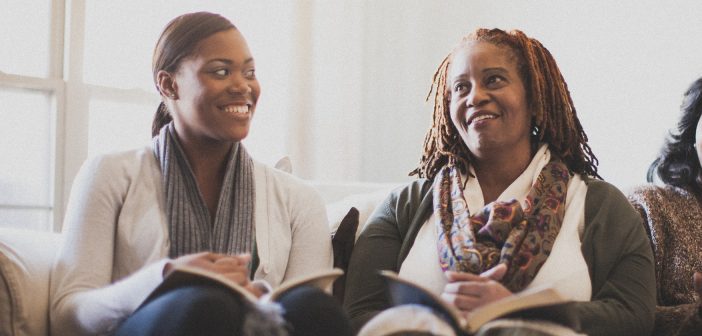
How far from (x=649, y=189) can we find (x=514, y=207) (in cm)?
50

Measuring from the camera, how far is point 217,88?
5.61 feet

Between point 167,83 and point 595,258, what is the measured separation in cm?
92

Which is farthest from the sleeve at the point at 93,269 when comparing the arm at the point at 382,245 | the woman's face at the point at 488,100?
the woman's face at the point at 488,100

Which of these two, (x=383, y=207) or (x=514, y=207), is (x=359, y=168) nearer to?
(x=383, y=207)

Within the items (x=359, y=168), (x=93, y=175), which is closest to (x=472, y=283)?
(x=93, y=175)

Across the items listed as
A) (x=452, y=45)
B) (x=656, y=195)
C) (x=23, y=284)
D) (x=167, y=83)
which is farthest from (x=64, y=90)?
(x=656, y=195)

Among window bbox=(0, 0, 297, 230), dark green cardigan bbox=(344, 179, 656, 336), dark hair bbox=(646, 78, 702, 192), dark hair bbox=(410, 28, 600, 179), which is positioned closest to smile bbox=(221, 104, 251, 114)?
dark green cardigan bbox=(344, 179, 656, 336)

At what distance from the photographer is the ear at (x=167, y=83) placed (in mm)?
1760

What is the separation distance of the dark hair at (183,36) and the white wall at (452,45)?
4.71ft

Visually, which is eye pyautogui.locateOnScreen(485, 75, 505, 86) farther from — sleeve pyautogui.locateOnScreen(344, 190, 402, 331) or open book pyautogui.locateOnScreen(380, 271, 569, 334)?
open book pyautogui.locateOnScreen(380, 271, 569, 334)

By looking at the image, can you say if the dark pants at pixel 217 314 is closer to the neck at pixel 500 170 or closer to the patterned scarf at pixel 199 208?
the patterned scarf at pixel 199 208

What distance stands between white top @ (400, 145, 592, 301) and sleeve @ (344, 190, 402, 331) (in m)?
0.05

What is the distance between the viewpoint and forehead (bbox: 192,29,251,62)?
1.72 m

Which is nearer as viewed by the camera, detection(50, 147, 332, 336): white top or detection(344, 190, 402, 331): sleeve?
detection(50, 147, 332, 336): white top
